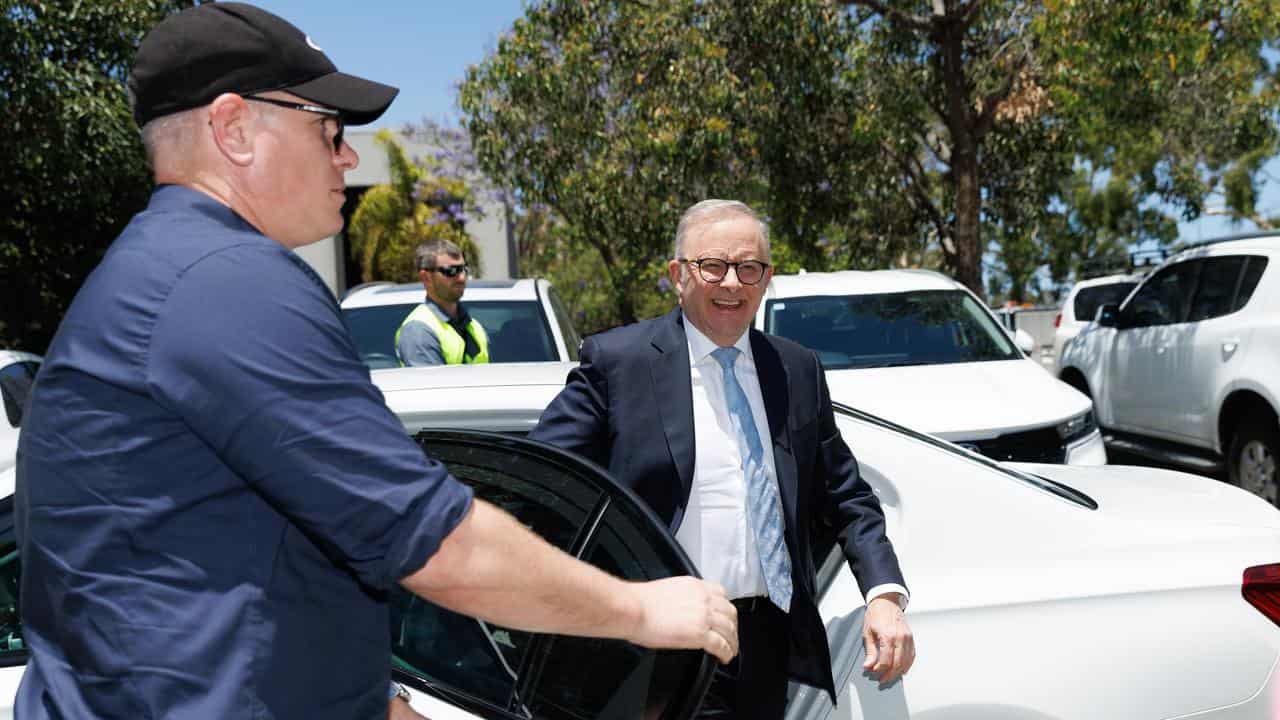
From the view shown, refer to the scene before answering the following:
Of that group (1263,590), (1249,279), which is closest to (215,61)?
(1263,590)

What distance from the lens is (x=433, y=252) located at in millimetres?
6098

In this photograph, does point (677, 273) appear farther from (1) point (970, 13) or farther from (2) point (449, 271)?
(1) point (970, 13)

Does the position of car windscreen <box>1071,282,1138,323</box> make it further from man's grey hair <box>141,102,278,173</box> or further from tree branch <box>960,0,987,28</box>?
man's grey hair <box>141,102,278,173</box>

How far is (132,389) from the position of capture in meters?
1.07

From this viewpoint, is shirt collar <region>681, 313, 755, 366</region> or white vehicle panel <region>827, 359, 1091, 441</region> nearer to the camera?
shirt collar <region>681, 313, 755, 366</region>

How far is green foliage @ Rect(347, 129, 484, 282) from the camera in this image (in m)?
27.2

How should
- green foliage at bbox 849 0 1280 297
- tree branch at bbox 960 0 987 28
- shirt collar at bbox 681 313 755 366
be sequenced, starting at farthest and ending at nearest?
1. tree branch at bbox 960 0 987 28
2. green foliage at bbox 849 0 1280 297
3. shirt collar at bbox 681 313 755 366

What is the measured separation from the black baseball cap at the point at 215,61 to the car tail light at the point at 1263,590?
213 centimetres

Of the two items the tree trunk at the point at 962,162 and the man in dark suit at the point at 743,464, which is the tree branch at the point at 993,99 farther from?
the man in dark suit at the point at 743,464

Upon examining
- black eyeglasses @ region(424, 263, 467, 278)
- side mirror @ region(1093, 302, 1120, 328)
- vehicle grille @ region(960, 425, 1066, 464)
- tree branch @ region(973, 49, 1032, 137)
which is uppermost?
tree branch @ region(973, 49, 1032, 137)

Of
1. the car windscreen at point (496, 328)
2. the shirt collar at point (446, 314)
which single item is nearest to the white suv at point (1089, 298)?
the car windscreen at point (496, 328)

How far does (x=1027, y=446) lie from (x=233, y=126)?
489cm

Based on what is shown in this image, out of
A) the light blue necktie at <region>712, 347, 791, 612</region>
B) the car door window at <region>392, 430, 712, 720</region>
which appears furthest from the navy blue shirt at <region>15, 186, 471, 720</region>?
the light blue necktie at <region>712, 347, 791, 612</region>

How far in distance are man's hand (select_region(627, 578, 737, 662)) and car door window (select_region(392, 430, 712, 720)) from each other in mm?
304
